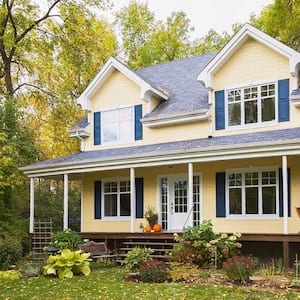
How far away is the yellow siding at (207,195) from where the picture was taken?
14.2 metres

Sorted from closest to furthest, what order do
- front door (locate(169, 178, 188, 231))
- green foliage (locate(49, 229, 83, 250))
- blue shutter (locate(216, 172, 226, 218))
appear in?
green foliage (locate(49, 229, 83, 250)) < blue shutter (locate(216, 172, 226, 218)) < front door (locate(169, 178, 188, 231))

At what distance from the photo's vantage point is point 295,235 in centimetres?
1253

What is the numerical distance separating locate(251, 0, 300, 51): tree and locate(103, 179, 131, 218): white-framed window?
25.2 ft

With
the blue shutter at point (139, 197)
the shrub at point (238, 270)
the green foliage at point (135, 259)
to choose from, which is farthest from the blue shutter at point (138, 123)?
the shrub at point (238, 270)

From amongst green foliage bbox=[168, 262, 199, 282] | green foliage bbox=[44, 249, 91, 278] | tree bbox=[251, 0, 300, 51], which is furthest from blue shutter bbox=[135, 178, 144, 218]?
tree bbox=[251, 0, 300, 51]

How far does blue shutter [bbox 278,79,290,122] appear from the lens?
14695mm

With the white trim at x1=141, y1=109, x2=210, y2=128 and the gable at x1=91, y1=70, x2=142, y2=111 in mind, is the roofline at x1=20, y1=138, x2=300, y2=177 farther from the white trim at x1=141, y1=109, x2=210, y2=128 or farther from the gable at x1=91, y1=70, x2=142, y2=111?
the gable at x1=91, y1=70, x2=142, y2=111

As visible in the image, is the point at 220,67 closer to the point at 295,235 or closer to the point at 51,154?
the point at 295,235

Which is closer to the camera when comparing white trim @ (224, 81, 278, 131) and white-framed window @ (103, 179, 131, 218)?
white trim @ (224, 81, 278, 131)

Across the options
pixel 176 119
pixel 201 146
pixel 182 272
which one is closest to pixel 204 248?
pixel 182 272

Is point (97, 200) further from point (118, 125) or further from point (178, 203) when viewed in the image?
point (178, 203)

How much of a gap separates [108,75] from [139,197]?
4949mm

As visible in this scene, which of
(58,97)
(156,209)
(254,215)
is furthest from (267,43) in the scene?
(58,97)

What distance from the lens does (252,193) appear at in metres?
14.9
